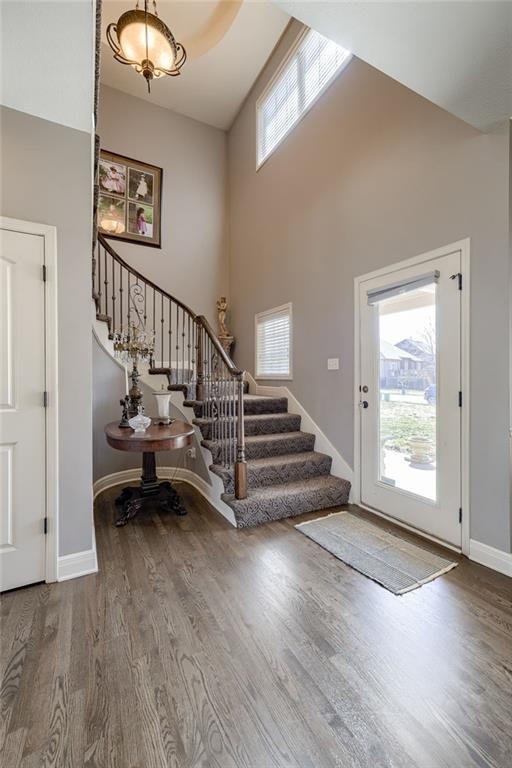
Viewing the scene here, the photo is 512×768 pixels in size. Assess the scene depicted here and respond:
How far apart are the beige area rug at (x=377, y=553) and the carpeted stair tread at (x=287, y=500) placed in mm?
198

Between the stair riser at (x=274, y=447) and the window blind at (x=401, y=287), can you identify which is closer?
the window blind at (x=401, y=287)

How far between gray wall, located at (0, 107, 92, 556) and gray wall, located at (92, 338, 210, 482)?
1.57m

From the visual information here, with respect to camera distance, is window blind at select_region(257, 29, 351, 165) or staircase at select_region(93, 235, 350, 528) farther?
window blind at select_region(257, 29, 351, 165)

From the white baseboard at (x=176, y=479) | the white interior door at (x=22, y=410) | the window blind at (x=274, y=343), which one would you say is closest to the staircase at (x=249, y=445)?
the white baseboard at (x=176, y=479)

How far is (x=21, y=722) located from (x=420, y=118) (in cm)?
423

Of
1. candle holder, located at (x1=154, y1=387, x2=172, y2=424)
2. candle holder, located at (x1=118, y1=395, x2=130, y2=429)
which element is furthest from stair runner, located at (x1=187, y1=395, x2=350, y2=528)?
candle holder, located at (x1=118, y1=395, x2=130, y2=429)

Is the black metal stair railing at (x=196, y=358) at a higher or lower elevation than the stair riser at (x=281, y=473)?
higher

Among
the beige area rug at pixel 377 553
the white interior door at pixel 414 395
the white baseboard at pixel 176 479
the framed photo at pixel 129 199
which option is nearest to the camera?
the beige area rug at pixel 377 553

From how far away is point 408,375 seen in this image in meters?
2.79

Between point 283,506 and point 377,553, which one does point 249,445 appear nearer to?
point 283,506

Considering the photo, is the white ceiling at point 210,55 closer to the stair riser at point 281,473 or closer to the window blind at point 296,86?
the window blind at point 296,86

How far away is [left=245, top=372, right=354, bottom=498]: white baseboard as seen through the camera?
11.2 feet

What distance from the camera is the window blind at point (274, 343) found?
4.41 m

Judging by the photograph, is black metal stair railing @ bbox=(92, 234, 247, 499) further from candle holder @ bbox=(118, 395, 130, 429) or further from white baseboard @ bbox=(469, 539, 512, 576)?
white baseboard @ bbox=(469, 539, 512, 576)
